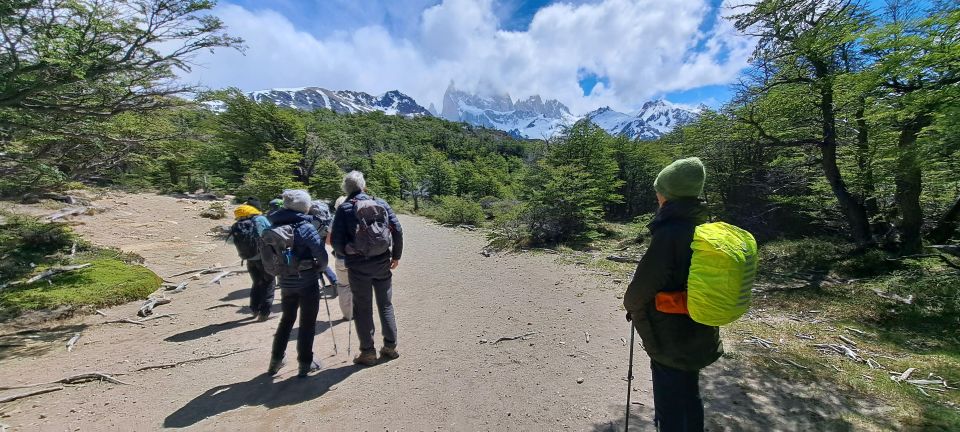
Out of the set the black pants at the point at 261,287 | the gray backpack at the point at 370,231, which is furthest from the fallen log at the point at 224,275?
the gray backpack at the point at 370,231

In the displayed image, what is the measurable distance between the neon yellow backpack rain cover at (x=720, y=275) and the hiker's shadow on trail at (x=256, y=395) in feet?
11.8

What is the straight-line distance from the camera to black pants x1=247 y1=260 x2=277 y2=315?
6148 mm

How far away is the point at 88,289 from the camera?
734cm

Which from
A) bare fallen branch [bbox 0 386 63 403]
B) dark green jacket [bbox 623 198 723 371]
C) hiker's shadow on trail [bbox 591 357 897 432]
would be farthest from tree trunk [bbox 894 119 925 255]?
bare fallen branch [bbox 0 386 63 403]

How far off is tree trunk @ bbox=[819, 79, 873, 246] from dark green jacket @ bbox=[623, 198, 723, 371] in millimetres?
10623

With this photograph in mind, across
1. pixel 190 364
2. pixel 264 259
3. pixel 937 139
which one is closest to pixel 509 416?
pixel 264 259

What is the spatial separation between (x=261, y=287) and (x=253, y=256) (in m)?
0.55

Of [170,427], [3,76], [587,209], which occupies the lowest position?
[170,427]

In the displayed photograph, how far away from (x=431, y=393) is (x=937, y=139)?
8026mm

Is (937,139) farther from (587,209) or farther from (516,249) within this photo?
(516,249)

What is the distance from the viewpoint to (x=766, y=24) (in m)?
9.74

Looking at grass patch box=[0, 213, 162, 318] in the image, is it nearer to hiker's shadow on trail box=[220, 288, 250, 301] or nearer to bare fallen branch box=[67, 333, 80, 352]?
bare fallen branch box=[67, 333, 80, 352]

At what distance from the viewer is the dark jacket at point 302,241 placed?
12.9 feet

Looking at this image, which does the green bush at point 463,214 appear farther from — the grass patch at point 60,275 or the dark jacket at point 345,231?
the dark jacket at point 345,231
